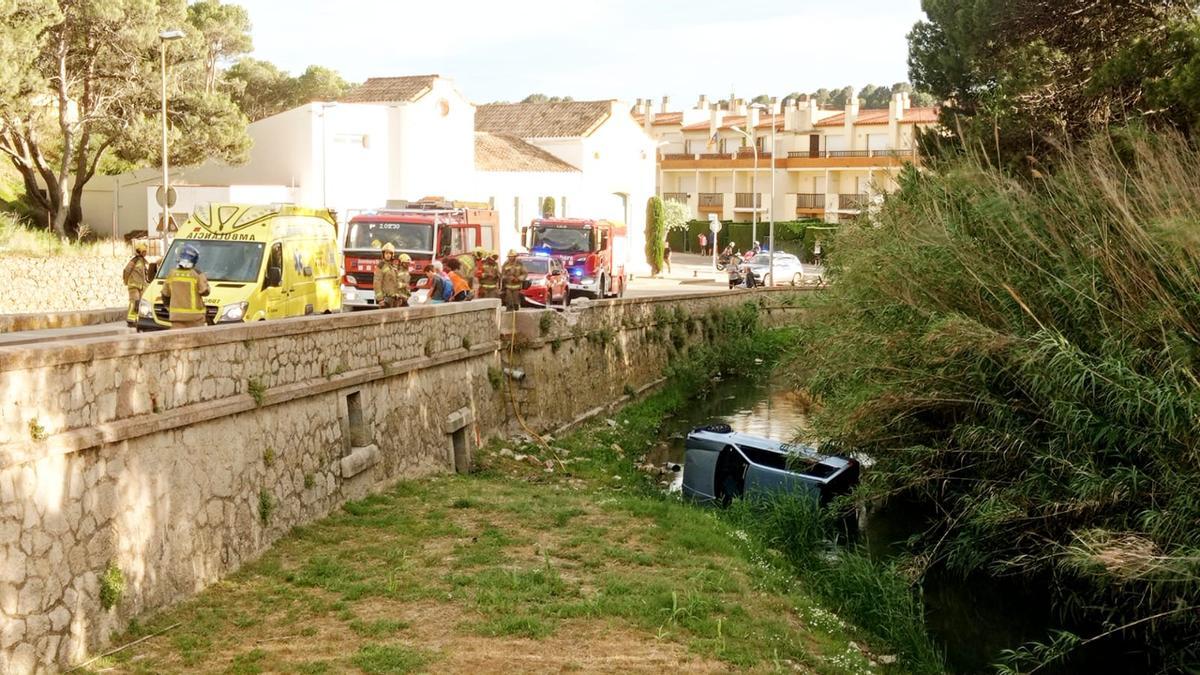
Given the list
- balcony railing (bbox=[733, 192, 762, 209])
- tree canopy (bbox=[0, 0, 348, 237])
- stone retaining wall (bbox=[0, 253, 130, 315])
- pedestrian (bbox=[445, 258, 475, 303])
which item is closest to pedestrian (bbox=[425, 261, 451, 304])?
pedestrian (bbox=[445, 258, 475, 303])

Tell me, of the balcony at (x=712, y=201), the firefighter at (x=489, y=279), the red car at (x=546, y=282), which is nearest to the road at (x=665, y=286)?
the red car at (x=546, y=282)

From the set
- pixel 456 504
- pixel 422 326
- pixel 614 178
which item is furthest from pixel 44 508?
pixel 614 178

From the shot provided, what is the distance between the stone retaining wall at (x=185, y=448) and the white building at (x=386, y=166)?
18893 mm

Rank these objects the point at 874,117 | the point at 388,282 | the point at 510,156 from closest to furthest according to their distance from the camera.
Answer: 1. the point at 388,282
2. the point at 510,156
3. the point at 874,117

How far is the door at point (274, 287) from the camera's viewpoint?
56.6ft

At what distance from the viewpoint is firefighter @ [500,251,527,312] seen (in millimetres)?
23312

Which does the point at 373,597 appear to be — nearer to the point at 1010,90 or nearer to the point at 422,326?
the point at 422,326

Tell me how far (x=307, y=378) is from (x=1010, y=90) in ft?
51.1

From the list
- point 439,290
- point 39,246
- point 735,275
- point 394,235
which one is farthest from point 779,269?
point 439,290

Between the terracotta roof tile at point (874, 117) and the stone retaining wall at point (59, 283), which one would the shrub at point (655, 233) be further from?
the stone retaining wall at point (59, 283)

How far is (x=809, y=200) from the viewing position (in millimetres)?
84750

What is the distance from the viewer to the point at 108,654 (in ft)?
29.5

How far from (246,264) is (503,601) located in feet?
27.0

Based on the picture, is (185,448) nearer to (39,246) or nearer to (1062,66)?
(1062,66)
